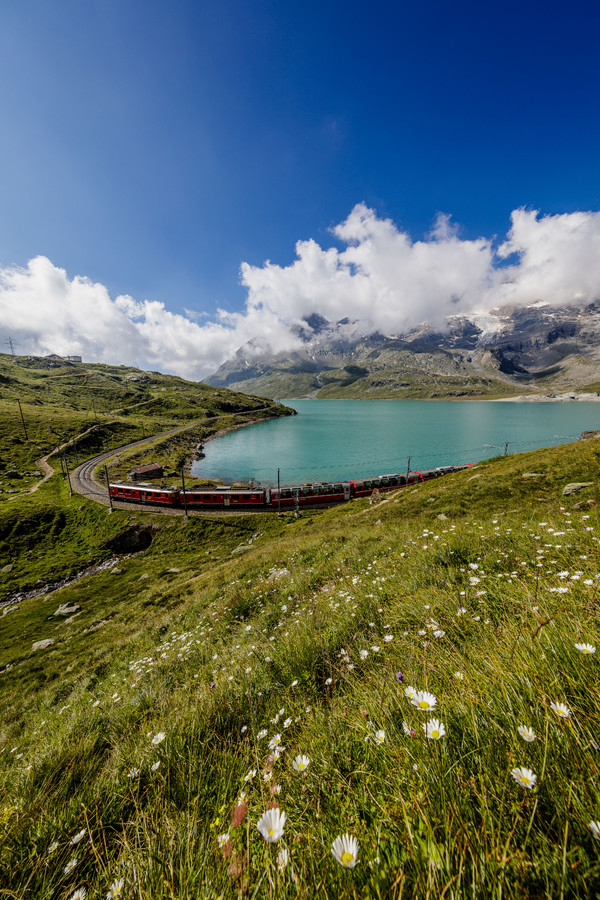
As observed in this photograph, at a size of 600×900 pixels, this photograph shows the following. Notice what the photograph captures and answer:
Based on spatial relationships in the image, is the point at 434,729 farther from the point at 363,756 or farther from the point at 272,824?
the point at 272,824

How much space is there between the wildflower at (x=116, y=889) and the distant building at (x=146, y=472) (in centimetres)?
7111

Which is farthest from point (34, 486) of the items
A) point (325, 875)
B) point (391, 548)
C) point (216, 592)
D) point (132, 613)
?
point (325, 875)

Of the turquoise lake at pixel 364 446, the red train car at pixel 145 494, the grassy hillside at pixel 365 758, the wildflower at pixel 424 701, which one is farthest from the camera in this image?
the turquoise lake at pixel 364 446

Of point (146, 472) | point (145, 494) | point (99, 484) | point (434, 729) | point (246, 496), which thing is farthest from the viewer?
point (146, 472)

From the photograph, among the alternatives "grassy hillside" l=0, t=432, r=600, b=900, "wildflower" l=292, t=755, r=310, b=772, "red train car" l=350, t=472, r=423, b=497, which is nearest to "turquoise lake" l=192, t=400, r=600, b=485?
"red train car" l=350, t=472, r=423, b=497

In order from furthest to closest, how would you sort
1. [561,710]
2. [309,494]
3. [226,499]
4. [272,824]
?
[309,494] → [226,499] → [561,710] → [272,824]

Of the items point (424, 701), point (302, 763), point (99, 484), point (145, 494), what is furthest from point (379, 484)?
point (99, 484)

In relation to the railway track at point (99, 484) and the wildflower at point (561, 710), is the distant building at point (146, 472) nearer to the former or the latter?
the railway track at point (99, 484)

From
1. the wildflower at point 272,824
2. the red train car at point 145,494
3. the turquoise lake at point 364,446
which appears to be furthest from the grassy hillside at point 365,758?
the turquoise lake at point 364,446

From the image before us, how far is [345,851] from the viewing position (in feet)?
3.78

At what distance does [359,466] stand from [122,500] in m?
57.2

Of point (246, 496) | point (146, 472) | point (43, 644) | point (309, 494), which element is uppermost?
point (246, 496)

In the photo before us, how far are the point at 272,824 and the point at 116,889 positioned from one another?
1.03 m

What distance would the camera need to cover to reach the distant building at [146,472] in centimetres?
6469
